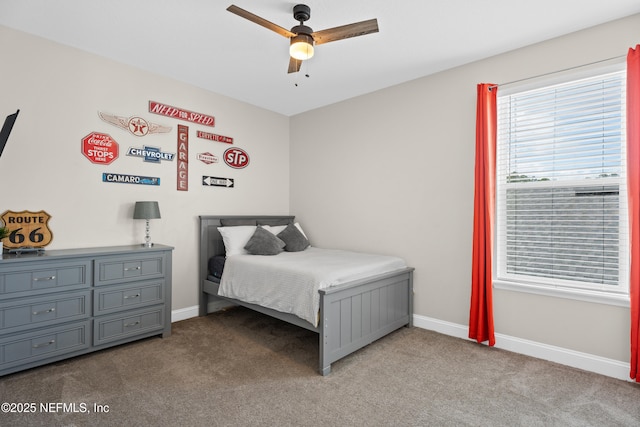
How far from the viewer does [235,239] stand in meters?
3.81

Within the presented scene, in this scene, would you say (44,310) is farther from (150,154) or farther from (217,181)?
(217,181)

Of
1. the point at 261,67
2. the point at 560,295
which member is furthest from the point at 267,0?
the point at 560,295

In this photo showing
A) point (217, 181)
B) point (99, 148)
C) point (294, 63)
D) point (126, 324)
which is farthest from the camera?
point (217, 181)

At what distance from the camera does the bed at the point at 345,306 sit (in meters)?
2.56

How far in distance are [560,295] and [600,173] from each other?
106cm

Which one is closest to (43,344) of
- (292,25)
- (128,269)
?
(128,269)

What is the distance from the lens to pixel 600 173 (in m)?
2.61

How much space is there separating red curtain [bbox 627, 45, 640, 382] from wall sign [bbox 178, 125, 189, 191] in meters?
4.14

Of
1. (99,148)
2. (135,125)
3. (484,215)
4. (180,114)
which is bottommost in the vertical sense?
(484,215)

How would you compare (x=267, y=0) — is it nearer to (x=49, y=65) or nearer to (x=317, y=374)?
(x=49, y=65)

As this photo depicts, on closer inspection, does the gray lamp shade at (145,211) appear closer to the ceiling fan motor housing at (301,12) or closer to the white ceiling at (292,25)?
the white ceiling at (292,25)

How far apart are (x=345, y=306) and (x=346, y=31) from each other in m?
2.11

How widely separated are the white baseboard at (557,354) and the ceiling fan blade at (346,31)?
2853 millimetres

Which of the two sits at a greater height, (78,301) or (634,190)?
(634,190)
